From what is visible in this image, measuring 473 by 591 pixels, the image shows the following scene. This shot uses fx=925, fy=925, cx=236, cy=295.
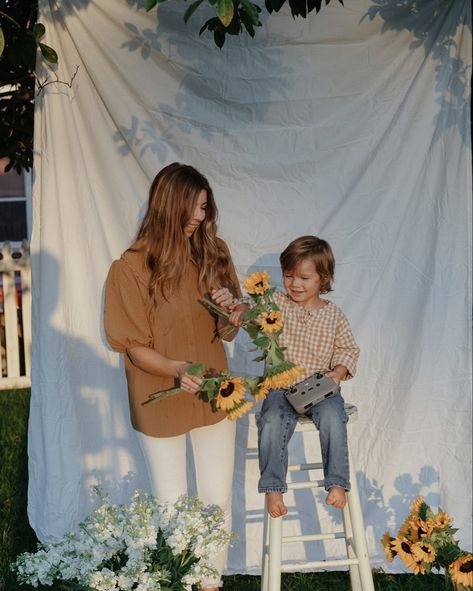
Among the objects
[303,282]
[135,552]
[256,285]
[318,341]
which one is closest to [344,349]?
[318,341]

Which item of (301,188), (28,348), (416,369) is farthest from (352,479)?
(28,348)

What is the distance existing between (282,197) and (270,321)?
1033mm

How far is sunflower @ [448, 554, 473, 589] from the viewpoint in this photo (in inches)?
101

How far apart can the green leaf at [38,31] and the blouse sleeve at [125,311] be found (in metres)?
0.97

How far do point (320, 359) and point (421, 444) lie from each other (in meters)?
0.89

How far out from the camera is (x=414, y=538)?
2.75 m

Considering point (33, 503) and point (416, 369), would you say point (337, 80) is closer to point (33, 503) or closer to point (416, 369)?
point (416, 369)

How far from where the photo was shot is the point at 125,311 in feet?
9.28

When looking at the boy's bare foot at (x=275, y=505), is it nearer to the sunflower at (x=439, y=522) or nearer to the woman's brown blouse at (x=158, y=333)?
the woman's brown blouse at (x=158, y=333)

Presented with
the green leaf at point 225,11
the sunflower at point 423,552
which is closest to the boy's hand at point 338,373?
the sunflower at point 423,552

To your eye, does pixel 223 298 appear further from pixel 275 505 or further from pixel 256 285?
pixel 275 505

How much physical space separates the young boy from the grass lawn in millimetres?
820

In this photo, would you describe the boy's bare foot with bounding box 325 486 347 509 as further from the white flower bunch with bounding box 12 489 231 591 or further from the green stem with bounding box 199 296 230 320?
the green stem with bounding box 199 296 230 320

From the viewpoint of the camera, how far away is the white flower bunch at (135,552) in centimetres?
239
